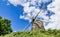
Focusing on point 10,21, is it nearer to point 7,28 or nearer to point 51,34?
point 7,28

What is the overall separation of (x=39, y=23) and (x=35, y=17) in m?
1.68

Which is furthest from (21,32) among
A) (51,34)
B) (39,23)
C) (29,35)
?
(39,23)

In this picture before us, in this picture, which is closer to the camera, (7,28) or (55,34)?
(55,34)

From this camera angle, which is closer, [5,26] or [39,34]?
[39,34]

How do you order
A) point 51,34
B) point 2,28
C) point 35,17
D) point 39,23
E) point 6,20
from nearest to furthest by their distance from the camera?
point 51,34 < point 35,17 < point 39,23 < point 2,28 < point 6,20

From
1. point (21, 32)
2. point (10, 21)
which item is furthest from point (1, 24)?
point (21, 32)

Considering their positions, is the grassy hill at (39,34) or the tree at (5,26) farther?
the tree at (5,26)

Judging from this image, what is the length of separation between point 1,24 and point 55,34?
3635 centimetres

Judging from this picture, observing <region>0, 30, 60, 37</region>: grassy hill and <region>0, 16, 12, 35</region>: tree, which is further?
<region>0, 16, 12, 35</region>: tree

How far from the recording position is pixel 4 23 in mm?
50875

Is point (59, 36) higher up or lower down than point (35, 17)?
lower down

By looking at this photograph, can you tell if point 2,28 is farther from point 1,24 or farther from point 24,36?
point 24,36

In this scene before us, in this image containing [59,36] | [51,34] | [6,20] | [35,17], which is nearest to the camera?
[59,36]

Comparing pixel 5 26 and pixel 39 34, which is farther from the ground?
pixel 39 34
